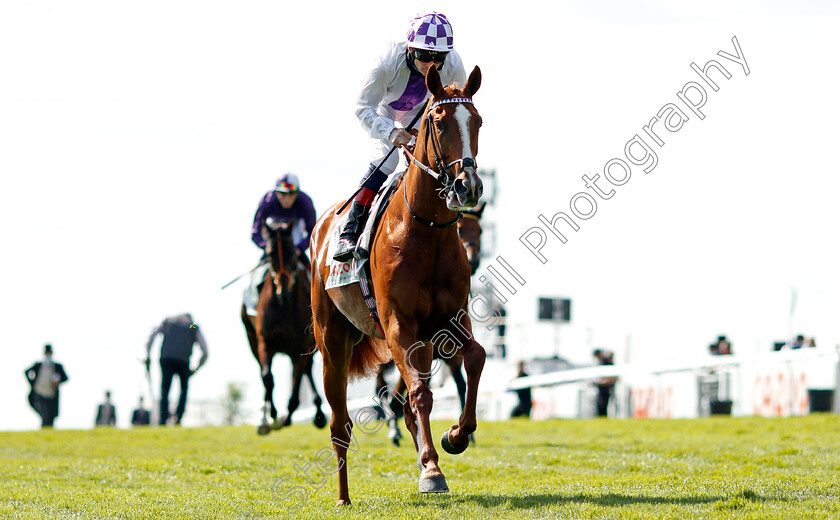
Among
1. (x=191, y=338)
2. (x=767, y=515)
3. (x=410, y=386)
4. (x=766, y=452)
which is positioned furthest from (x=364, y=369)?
(x=191, y=338)

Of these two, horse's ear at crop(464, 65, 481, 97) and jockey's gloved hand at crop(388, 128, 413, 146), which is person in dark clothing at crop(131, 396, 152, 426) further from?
horse's ear at crop(464, 65, 481, 97)

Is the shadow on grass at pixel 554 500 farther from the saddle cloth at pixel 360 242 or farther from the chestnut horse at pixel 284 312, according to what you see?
the chestnut horse at pixel 284 312

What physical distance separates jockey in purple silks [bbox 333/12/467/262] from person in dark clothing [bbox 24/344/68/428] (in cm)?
1553

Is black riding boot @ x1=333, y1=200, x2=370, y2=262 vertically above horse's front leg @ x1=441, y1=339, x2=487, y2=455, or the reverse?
black riding boot @ x1=333, y1=200, x2=370, y2=262

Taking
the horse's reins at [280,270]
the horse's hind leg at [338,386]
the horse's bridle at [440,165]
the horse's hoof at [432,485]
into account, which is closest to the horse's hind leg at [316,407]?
the horse's reins at [280,270]

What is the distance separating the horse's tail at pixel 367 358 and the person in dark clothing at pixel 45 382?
14681 millimetres

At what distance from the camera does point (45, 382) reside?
21.7m

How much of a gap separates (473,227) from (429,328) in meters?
6.15

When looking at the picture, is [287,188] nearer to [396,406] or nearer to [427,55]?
[396,406]

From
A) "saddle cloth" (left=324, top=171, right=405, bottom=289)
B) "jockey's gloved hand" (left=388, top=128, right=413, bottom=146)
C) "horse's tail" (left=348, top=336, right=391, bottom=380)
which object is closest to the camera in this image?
"jockey's gloved hand" (left=388, top=128, right=413, bottom=146)

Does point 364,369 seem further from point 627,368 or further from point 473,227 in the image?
point 627,368

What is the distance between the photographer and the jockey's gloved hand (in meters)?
7.52

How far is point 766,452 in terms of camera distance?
1079cm

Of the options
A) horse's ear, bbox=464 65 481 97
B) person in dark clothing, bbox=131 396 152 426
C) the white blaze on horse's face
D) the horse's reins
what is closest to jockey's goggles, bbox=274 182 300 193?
the horse's reins
